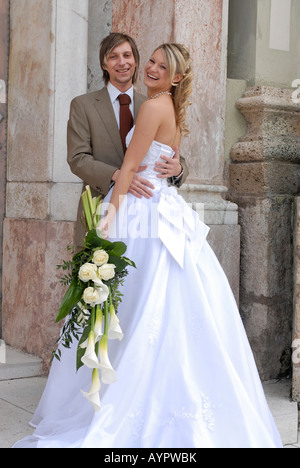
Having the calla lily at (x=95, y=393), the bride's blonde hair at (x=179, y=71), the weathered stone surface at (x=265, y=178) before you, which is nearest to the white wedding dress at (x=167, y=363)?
the calla lily at (x=95, y=393)

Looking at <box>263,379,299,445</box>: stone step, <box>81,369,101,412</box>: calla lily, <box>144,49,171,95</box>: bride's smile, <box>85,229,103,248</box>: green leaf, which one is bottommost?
<box>263,379,299,445</box>: stone step

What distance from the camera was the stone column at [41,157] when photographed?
4.56 metres

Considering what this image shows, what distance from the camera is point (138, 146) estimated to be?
325 centimetres

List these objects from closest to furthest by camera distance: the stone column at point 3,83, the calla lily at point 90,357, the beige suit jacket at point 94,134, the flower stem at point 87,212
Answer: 1. the calla lily at point 90,357
2. the flower stem at point 87,212
3. the beige suit jacket at point 94,134
4. the stone column at point 3,83

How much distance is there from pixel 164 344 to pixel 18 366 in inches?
67.3

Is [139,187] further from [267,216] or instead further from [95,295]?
[267,216]

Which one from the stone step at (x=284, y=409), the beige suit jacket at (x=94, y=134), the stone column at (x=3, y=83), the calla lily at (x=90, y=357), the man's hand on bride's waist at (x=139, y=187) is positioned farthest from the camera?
the stone column at (x=3, y=83)

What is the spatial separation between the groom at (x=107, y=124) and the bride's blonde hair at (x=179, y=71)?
25cm

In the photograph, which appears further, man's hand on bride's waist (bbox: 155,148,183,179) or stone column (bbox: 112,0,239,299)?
stone column (bbox: 112,0,239,299)

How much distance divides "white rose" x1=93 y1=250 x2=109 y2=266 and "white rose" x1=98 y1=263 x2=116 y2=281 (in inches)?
0.9

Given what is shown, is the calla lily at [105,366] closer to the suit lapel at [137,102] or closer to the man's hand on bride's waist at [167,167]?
the man's hand on bride's waist at [167,167]

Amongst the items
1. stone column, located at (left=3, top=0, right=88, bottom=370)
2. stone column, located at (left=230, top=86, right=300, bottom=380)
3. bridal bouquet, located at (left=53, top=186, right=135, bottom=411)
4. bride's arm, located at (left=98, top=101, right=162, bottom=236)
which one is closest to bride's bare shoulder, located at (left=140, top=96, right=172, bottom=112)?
bride's arm, located at (left=98, top=101, right=162, bottom=236)

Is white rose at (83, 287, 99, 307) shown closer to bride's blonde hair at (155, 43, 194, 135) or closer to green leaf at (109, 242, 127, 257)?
green leaf at (109, 242, 127, 257)

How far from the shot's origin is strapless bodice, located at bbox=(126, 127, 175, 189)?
337 centimetres
